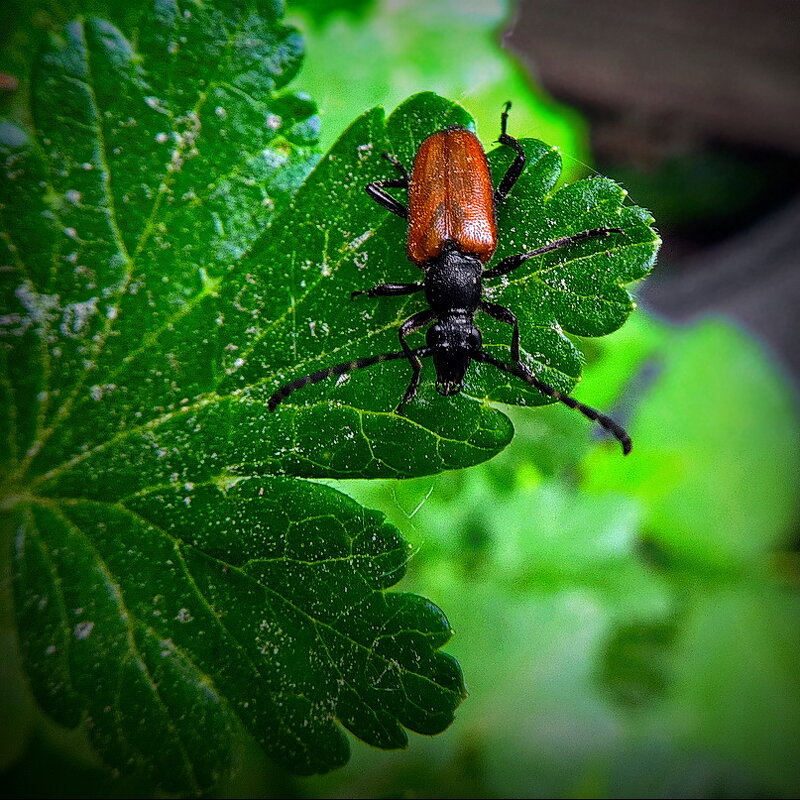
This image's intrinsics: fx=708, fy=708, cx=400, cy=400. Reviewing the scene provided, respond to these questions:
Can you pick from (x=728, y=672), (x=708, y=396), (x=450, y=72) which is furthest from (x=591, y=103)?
(x=728, y=672)

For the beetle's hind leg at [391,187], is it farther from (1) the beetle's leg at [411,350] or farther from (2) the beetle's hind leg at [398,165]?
(1) the beetle's leg at [411,350]

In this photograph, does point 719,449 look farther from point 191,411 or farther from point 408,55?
point 191,411

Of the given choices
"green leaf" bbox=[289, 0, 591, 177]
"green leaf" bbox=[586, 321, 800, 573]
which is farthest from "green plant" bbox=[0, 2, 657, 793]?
"green leaf" bbox=[586, 321, 800, 573]

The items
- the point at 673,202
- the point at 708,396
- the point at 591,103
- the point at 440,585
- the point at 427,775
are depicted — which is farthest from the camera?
the point at 591,103

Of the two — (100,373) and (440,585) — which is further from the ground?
Result: (100,373)

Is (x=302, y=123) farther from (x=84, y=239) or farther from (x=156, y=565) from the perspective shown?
(x=156, y=565)

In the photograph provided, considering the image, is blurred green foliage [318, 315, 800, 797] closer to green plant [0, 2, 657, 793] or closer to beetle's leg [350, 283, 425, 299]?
green plant [0, 2, 657, 793]
